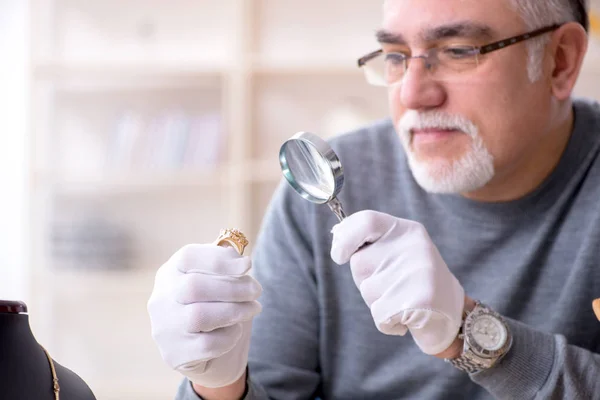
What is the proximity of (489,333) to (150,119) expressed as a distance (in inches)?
104

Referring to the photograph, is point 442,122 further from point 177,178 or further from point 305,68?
A: point 177,178

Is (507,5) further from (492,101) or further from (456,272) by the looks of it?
(456,272)

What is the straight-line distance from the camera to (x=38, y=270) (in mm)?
3293

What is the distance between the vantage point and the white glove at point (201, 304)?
1.01 meters

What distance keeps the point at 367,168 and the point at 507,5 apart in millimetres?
435

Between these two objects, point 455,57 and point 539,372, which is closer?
point 539,372

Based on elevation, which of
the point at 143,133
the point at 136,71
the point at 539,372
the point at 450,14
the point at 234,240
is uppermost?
the point at 136,71

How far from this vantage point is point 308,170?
3.59ft

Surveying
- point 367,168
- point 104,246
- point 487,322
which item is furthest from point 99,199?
point 487,322

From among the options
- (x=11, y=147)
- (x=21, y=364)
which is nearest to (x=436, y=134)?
(x=21, y=364)

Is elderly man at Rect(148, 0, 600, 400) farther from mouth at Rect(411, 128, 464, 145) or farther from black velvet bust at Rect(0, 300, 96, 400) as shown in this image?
black velvet bust at Rect(0, 300, 96, 400)

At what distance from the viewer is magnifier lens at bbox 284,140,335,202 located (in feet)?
3.49

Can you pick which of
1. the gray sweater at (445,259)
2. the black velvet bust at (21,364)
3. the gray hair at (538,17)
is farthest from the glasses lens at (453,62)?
the black velvet bust at (21,364)

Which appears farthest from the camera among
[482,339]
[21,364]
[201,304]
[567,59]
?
[567,59]
